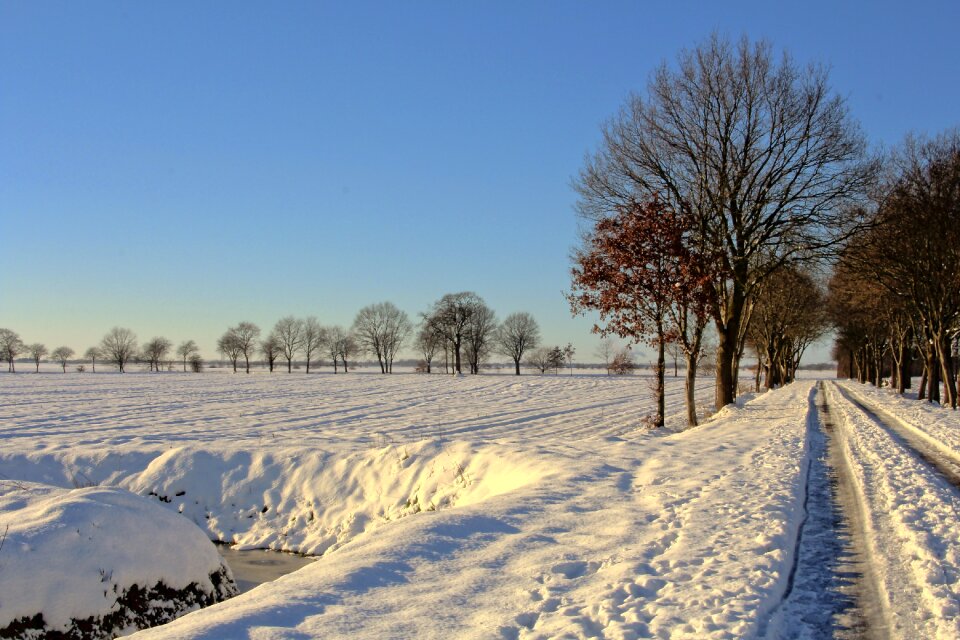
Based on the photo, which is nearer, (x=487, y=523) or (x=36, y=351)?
(x=487, y=523)

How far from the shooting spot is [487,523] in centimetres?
723

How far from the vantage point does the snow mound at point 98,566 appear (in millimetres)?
6051

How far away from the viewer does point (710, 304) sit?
21.6m

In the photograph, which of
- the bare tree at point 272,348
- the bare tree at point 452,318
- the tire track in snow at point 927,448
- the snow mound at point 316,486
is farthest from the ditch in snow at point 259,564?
the bare tree at point 272,348

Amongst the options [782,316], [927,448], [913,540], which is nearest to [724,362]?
[927,448]

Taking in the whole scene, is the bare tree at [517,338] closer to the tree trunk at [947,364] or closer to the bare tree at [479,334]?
the bare tree at [479,334]

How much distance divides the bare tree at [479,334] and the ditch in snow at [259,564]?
8832 centimetres

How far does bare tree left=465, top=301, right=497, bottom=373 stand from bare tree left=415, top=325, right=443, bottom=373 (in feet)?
16.1

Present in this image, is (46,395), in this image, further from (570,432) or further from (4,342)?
(4,342)

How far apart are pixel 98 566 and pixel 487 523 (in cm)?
402

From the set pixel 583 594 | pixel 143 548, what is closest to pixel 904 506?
pixel 583 594

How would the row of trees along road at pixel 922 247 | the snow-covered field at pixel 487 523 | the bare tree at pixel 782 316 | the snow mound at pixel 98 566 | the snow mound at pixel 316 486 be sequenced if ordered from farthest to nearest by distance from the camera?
the bare tree at pixel 782 316, the row of trees along road at pixel 922 247, the snow mound at pixel 316 486, the snow mound at pixel 98 566, the snow-covered field at pixel 487 523

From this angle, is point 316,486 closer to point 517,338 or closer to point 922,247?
point 922,247

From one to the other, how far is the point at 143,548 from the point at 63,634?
1.20m
